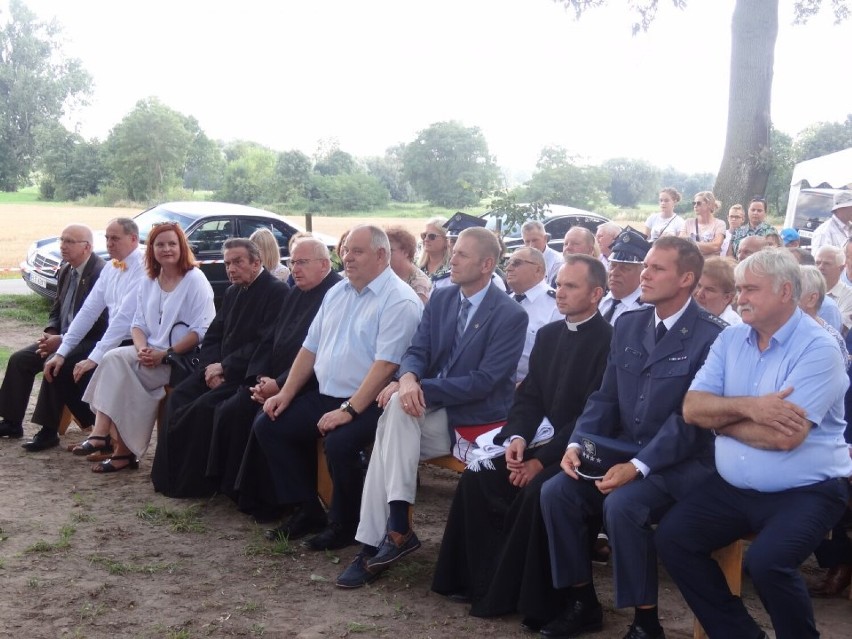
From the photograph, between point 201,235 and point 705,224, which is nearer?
point 705,224

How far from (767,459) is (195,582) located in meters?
2.77

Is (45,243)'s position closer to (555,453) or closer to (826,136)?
(555,453)

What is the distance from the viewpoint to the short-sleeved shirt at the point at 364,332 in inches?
207

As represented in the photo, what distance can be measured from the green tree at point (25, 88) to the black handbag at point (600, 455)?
69.5 m

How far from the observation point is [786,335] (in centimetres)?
367

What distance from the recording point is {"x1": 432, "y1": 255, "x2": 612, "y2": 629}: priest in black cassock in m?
4.13

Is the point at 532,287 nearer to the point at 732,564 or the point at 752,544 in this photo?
the point at 732,564

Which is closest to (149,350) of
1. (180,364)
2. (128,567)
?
(180,364)

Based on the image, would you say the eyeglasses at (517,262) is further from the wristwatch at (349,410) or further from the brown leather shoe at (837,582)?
the brown leather shoe at (837,582)

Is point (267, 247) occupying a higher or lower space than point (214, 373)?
higher

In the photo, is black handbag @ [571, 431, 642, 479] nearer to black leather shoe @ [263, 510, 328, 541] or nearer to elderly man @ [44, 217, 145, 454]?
black leather shoe @ [263, 510, 328, 541]

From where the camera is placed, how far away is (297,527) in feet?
17.1

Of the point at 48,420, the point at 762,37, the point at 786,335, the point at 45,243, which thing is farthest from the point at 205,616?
the point at 762,37

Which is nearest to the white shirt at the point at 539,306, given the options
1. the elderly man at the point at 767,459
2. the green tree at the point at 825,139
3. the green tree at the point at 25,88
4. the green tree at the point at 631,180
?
the elderly man at the point at 767,459
